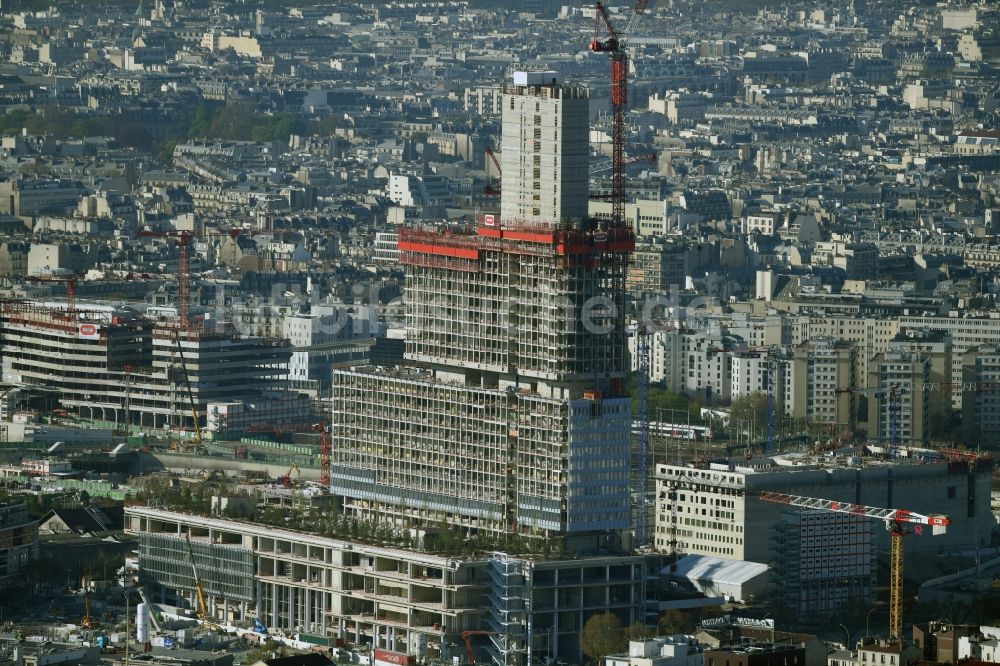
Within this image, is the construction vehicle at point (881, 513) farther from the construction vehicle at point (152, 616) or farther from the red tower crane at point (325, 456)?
the construction vehicle at point (152, 616)

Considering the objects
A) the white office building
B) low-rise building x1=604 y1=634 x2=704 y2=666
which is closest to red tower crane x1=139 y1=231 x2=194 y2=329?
the white office building

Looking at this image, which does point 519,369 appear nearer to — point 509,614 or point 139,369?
point 509,614

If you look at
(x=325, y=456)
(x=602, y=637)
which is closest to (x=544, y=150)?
(x=602, y=637)

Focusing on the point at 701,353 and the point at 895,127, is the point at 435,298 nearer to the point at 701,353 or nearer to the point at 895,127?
the point at 701,353

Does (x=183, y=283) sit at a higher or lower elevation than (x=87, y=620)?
higher

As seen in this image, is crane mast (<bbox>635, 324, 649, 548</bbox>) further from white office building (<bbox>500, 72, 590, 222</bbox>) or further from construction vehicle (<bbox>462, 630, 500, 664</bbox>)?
construction vehicle (<bbox>462, 630, 500, 664</bbox>)

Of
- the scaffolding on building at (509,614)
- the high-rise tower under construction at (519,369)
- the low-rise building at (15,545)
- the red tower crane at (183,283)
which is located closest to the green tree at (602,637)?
the scaffolding on building at (509,614)
